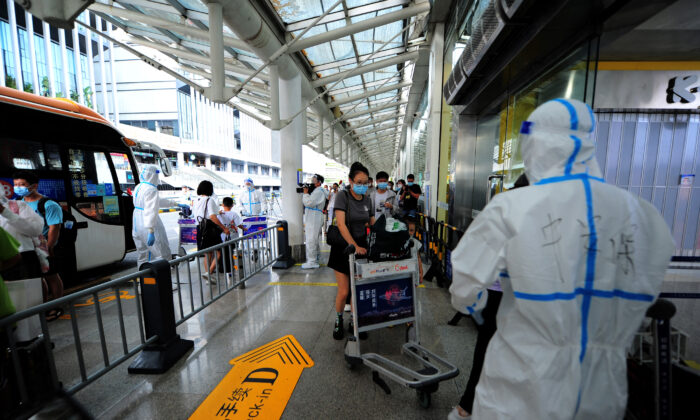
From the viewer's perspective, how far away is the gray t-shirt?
3129 mm

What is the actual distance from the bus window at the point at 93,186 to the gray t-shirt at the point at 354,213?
17.9ft

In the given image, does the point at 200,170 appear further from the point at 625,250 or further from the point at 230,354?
the point at 625,250

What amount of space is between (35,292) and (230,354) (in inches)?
71.0

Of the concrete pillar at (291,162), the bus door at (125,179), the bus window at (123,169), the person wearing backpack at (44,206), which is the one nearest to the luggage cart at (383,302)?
the concrete pillar at (291,162)

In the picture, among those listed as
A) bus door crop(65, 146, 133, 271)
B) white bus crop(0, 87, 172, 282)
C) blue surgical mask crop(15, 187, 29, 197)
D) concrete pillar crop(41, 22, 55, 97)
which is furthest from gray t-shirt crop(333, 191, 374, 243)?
concrete pillar crop(41, 22, 55, 97)

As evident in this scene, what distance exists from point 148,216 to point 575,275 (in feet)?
18.7

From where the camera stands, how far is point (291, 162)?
6449mm

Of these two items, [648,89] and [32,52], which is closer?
[648,89]

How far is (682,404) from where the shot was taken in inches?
55.3

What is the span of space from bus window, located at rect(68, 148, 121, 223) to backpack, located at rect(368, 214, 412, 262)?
597 cm

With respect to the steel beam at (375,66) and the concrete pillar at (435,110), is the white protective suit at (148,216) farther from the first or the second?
the concrete pillar at (435,110)

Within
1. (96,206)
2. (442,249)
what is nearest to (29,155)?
(96,206)

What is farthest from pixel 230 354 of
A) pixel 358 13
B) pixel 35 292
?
pixel 358 13

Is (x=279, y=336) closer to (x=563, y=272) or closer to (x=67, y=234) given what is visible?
(x=563, y=272)
